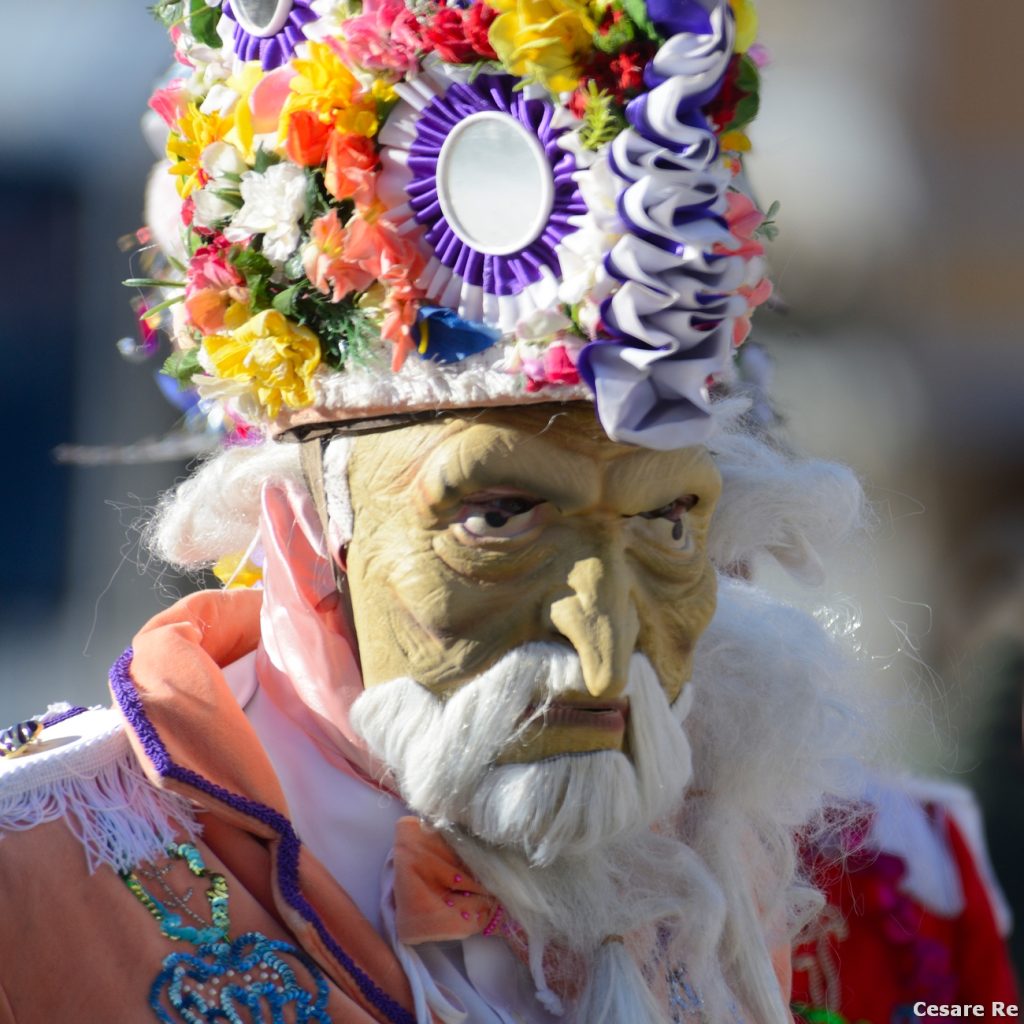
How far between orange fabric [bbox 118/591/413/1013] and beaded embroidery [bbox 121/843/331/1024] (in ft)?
0.16

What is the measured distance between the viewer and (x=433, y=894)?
97.2 inches

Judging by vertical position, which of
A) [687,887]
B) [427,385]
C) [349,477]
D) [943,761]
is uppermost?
[427,385]

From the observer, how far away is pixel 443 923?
246 cm

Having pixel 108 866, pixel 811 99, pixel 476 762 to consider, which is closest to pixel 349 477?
pixel 476 762

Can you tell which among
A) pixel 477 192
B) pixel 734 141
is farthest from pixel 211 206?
pixel 734 141

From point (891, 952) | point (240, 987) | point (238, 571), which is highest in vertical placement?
point (238, 571)

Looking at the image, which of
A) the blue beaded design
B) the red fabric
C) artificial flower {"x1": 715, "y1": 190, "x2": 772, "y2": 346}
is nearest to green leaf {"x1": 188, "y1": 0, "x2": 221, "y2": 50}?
artificial flower {"x1": 715, "y1": 190, "x2": 772, "y2": 346}

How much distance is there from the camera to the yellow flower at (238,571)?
9.86 feet

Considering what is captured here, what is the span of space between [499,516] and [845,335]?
182 inches

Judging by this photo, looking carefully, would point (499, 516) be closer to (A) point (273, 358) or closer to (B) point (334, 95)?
(A) point (273, 358)

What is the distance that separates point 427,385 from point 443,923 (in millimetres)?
828

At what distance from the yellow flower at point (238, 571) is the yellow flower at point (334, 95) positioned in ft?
3.00

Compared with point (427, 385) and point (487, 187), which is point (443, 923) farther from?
point (487, 187)

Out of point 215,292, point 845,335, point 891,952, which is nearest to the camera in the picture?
point 215,292
